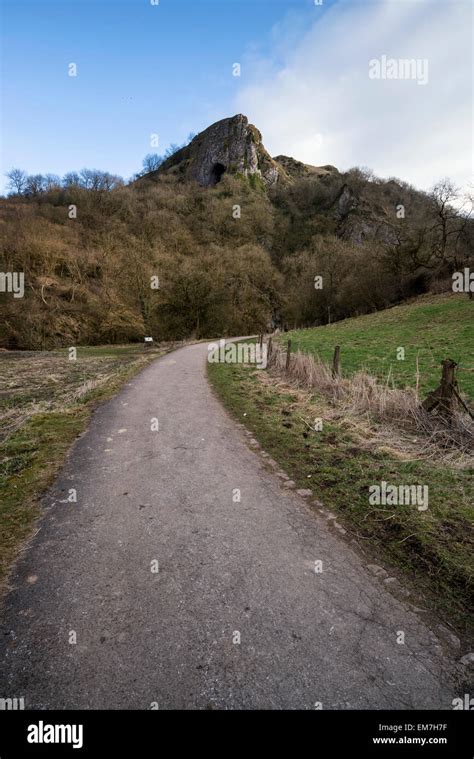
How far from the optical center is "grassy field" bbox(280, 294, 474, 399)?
12250mm

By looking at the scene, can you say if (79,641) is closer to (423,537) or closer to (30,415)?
(423,537)

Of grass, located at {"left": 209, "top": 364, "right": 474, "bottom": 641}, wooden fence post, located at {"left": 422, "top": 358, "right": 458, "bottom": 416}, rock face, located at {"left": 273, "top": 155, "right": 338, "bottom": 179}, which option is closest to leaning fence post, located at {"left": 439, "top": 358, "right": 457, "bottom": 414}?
wooden fence post, located at {"left": 422, "top": 358, "right": 458, "bottom": 416}

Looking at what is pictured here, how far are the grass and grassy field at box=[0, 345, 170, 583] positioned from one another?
3.90 m

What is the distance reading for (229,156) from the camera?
10512cm

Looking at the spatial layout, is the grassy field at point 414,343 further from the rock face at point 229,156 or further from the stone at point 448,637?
the rock face at point 229,156

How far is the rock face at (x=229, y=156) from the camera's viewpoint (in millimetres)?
104562

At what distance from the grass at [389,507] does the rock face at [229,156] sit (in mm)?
113105

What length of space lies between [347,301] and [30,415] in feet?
140

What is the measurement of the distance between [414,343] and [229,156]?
109 metres

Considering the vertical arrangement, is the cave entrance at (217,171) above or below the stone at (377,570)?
above

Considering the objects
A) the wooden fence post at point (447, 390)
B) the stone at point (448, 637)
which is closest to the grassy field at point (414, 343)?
the wooden fence post at point (447, 390)

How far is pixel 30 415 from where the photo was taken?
340 inches

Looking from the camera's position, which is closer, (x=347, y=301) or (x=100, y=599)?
(x=100, y=599)
